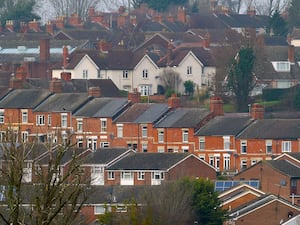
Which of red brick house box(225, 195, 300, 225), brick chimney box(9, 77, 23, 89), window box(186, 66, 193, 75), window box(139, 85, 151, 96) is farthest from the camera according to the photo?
window box(186, 66, 193, 75)

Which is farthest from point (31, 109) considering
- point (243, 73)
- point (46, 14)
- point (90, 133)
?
point (46, 14)

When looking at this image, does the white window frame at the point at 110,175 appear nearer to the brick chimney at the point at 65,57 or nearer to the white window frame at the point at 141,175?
the white window frame at the point at 141,175

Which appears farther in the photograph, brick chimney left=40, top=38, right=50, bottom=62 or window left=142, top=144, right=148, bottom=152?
brick chimney left=40, top=38, right=50, bottom=62

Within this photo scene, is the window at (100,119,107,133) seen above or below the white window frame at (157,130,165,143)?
above

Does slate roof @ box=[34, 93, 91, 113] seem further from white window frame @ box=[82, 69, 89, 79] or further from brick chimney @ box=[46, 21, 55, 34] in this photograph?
brick chimney @ box=[46, 21, 55, 34]

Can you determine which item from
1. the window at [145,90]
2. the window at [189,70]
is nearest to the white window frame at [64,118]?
the window at [145,90]

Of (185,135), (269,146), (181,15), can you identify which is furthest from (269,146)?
(181,15)

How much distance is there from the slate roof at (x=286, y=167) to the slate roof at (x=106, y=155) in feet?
20.2

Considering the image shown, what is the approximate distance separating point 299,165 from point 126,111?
13795mm

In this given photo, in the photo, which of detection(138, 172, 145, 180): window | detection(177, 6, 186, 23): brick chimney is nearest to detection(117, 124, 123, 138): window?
detection(138, 172, 145, 180): window

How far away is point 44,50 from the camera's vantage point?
3418 inches

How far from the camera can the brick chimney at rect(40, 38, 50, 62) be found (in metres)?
86.3

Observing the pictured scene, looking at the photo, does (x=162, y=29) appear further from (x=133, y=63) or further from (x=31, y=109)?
(x=31, y=109)

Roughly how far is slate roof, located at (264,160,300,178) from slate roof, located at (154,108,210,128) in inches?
376
